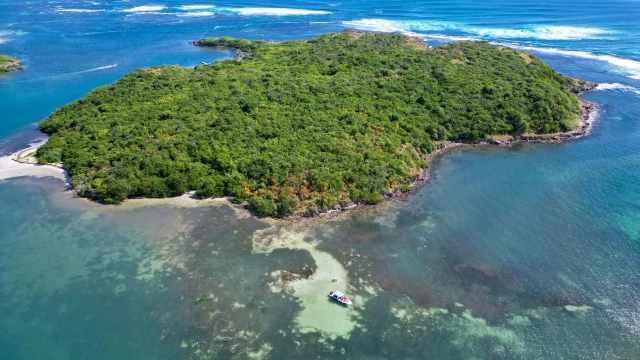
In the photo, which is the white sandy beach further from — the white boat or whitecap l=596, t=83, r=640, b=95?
whitecap l=596, t=83, r=640, b=95

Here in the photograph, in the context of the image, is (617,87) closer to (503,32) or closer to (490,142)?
(490,142)

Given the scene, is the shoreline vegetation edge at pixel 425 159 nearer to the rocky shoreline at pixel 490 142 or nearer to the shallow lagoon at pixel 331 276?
the rocky shoreline at pixel 490 142

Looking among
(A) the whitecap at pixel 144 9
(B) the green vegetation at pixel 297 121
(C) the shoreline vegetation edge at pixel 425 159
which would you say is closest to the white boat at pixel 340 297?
(C) the shoreline vegetation edge at pixel 425 159

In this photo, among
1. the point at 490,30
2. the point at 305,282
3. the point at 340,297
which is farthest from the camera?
the point at 490,30

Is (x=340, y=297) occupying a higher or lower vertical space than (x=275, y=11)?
lower

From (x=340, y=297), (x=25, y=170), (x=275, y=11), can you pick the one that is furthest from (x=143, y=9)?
(x=340, y=297)

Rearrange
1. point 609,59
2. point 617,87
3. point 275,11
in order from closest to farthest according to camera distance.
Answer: point 617,87, point 609,59, point 275,11

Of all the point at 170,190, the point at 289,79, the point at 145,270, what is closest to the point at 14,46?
the point at 289,79
